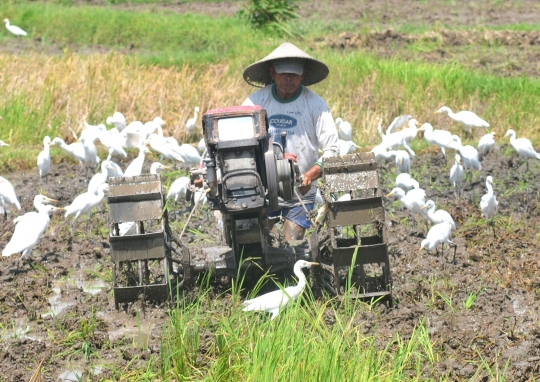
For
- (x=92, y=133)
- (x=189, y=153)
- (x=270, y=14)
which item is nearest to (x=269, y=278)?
(x=189, y=153)

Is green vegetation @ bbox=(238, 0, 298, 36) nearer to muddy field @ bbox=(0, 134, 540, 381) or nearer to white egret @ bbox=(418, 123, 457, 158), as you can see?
white egret @ bbox=(418, 123, 457, 158)

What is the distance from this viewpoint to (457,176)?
8766 millimetres

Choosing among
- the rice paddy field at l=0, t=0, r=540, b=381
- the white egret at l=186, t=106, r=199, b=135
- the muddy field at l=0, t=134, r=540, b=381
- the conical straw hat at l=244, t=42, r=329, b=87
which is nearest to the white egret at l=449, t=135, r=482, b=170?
the rice paddy field at l=0, t=0, r=540, b=381

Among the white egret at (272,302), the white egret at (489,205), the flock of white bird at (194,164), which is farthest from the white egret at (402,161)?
the white egret at (272,302)

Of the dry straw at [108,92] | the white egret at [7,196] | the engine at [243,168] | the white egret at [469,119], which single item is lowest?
the white egret at [7,196]

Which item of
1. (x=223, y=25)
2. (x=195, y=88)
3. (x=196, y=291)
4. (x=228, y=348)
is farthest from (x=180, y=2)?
(x=228, y=348)

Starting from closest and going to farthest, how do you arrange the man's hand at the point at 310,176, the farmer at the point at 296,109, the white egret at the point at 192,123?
the man's hand at the point at 310,176 → the farmer at the point at 296,109 → the white egret at the point at 192,123

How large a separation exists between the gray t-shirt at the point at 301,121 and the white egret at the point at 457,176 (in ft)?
9.07

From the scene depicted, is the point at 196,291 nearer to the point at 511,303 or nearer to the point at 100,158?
the point at 511,303

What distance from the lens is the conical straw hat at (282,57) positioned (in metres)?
6.06

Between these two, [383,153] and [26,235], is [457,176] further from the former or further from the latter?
[26,235]

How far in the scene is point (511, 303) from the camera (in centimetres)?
573

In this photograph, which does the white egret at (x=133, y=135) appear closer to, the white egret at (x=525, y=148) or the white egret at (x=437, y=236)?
the white egret at (x=525, y=148)

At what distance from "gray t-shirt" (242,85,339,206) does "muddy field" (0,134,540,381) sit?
1.11 metres
